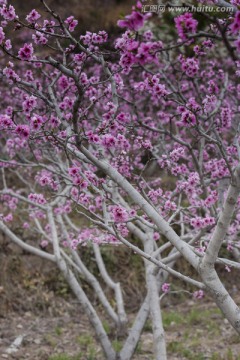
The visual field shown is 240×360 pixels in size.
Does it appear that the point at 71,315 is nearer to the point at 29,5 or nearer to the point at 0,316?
the point at 0,316

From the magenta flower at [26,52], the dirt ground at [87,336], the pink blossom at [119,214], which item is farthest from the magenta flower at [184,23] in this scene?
the dirt ground at [87,336]

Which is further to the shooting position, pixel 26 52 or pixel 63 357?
pixel 63 357

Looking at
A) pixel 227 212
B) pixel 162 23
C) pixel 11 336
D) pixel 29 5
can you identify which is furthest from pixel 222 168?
pixel 29 5

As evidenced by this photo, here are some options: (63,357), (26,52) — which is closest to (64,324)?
(63,357)

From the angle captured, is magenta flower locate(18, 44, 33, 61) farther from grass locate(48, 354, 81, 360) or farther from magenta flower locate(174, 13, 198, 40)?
grass locate(48, 354, 81, 360)

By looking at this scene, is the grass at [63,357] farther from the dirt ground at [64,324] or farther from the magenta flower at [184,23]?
the magenta flower at [184,23]

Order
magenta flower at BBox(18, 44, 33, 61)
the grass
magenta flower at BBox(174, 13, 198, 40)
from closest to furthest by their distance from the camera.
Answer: magenta flower at BBox(174, 13, 198, 40) → magenta flower at BBox(18, 44, 33, 61) → the grass

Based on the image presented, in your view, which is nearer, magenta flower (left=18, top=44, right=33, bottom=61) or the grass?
magenta flower (left=18, top=44, right=33, bottom=61)

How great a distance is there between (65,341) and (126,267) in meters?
2.05

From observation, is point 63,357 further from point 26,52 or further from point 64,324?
point 26,52

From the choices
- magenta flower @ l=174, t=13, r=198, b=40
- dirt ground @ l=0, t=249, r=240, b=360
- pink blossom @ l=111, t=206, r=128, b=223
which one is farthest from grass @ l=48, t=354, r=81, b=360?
magenta flower @ l=174, t=13, r=198, b=40

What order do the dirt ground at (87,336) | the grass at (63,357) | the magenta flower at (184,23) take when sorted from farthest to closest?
1. the dirt ground at (87,336)
2. the grass at (63,357)
3. the magenta flower at (184,23)

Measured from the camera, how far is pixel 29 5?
12297mm

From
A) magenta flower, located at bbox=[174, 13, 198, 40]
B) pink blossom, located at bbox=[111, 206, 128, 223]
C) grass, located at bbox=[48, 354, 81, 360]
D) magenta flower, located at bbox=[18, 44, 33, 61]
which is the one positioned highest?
magenta flower, located at bbox=[18, 44, 33, 61]
